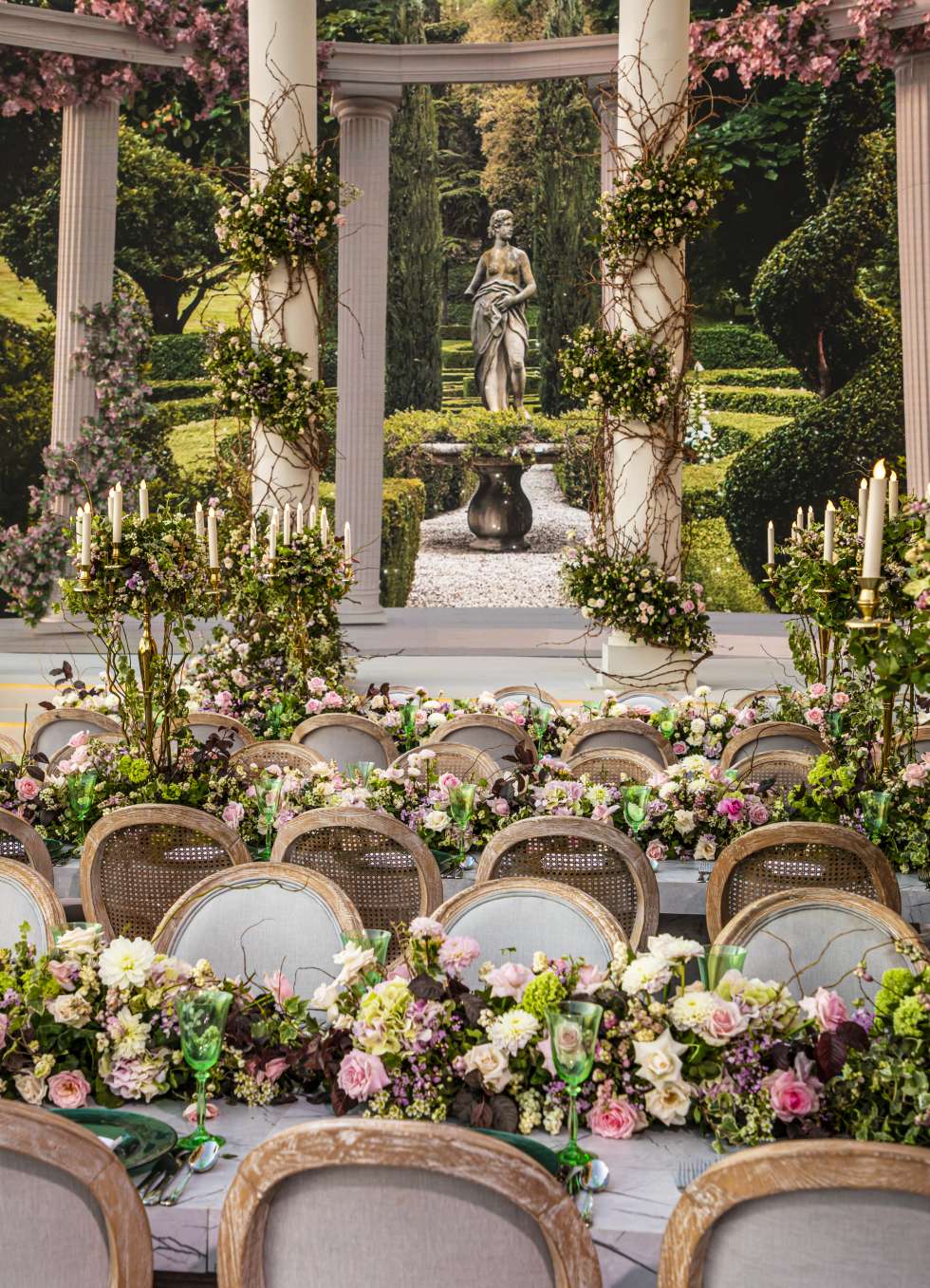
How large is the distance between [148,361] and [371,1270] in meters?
13.2

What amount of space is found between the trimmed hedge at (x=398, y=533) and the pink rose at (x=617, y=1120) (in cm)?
1251

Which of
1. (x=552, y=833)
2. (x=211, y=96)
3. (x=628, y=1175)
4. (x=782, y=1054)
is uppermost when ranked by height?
(x=211, y=96)

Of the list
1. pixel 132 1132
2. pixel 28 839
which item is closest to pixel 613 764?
pixel 28 839

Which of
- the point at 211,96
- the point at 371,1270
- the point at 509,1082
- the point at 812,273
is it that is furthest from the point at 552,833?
the point at 812,273

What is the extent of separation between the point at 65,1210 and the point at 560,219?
15.0 m

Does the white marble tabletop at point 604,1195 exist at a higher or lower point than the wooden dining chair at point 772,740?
lower

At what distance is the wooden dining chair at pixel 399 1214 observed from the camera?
5.04 feet

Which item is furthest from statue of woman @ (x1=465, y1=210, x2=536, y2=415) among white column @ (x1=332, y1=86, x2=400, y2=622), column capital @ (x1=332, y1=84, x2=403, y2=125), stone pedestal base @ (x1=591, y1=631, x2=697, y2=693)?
stone pedestal base @ (x1=591, y1=631, x2=697, y2=693)

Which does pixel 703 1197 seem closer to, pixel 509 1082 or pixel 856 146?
pixel 509 1082

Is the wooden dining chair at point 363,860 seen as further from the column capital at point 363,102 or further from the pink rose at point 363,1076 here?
the column capital at point 363,102

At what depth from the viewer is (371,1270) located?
164 cm

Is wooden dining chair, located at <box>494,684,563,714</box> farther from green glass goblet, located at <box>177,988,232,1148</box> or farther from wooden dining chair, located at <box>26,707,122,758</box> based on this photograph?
green glass goblet, located at <box>177,988,232,1148</box>

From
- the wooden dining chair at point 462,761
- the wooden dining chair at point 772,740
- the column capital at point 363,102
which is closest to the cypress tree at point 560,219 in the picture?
the column capital at point 363,102

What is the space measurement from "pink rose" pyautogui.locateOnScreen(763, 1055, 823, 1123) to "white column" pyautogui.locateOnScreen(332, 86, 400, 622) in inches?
429
